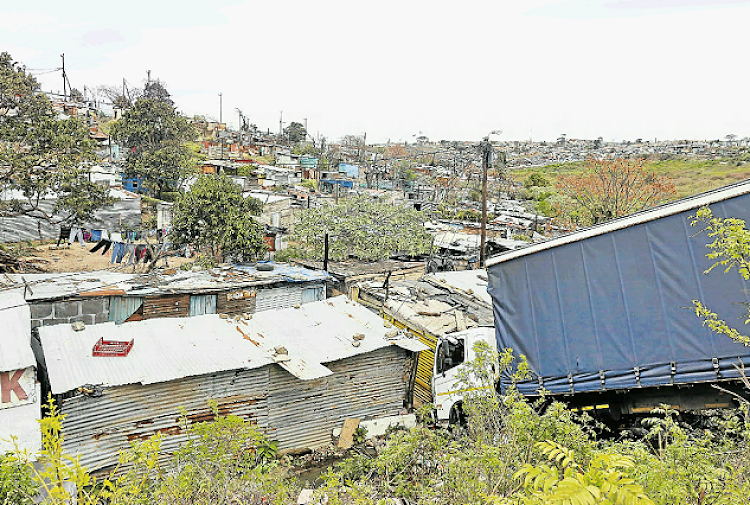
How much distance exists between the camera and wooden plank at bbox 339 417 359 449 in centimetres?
868

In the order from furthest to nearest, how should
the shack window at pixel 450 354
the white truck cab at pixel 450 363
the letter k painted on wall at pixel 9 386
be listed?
the shack window at pixel 450 354, the white truck cab at pixel 450 363, the letter k painted on wall at pixel 9 386

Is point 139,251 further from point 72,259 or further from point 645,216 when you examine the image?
point 645,216

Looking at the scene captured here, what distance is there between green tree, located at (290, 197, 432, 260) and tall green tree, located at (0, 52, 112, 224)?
8131 mm

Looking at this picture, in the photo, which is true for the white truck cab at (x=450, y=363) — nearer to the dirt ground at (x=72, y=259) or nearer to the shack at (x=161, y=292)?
the shack at (x=161, y=292)

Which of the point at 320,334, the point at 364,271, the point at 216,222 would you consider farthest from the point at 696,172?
the point at 320,334

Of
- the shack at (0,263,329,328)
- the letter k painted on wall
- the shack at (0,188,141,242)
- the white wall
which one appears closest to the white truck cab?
the shack at (0,263,329,328)

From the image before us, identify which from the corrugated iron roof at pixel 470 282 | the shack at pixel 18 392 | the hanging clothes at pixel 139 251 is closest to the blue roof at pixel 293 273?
the corrugated iron roof at pixel 470 282

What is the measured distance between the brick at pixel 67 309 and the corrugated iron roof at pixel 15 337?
2.23m

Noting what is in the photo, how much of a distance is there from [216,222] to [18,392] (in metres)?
10.5

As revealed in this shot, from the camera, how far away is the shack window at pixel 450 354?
9.28 m

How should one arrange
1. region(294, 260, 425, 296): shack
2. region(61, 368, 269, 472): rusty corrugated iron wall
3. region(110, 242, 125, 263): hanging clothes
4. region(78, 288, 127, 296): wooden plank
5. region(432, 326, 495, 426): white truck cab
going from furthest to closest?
1. region(110, 242, 125, 263): hanging clothes
2. region(294, 260, 425, 296): shack
3. region(78, 288, 127, 296): wooden plank
4. region(432, 326, 495, 426): white truck cab
5. region(61, 368, 269, 472): rusty corrugated iron wall

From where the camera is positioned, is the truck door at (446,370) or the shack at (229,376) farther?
the truck door at (446,370)

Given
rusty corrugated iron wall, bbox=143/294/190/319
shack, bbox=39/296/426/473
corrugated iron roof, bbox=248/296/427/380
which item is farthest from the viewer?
rusty corrugated iron wall, bbox=143/294/190/319

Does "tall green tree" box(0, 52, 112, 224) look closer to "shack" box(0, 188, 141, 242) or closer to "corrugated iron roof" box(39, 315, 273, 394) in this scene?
"shack" box(0, 188, 141, 242)
